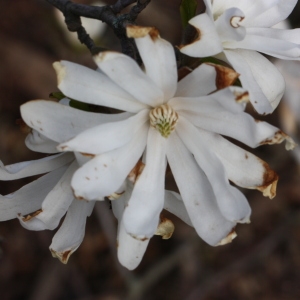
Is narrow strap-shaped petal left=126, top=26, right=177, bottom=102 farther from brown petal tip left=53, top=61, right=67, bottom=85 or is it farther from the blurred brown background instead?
the blurred brown background

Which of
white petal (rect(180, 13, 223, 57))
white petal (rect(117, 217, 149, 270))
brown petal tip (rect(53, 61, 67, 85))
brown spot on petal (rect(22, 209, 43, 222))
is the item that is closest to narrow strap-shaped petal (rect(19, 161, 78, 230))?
brown spot on petal (rect(22, 209, 43, 222))

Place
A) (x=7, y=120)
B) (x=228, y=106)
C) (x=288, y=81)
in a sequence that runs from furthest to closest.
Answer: (x=7, y=120) < (x=288, y=81) < (x=228, y=106)

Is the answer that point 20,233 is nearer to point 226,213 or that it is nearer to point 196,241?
point 196,241

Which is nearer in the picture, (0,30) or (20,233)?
(20,233)

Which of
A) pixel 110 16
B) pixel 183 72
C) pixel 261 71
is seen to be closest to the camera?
pixel 183 72

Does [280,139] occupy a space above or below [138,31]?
below

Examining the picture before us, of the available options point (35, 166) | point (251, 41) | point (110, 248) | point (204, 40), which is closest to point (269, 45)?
point (251, 41)

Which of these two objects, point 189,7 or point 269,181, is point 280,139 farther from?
point 189,7

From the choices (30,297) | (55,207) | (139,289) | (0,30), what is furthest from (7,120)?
(55,207)

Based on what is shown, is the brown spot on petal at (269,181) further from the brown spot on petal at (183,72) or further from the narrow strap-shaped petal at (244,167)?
the brown spot on petal at (183,72)
